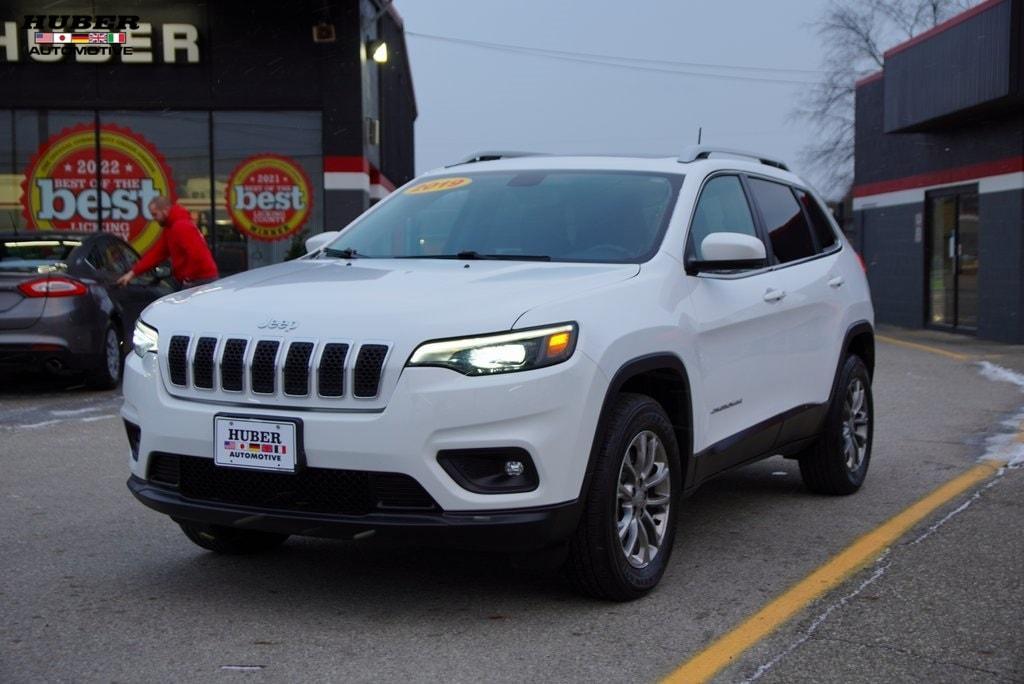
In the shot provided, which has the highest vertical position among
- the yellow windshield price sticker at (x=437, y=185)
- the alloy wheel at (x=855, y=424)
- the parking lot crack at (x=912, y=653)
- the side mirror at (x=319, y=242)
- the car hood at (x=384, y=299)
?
the yellow windshield price sticker at (x=437, y=185)

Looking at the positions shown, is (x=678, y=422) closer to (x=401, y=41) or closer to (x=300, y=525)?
(x=300, y=525)

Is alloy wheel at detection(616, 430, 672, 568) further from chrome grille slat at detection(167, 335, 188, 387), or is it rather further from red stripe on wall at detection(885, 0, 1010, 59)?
red stripe on wall at detection(885, 0, 1010, 59)

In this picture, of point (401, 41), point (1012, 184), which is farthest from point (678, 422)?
point (401, 41)

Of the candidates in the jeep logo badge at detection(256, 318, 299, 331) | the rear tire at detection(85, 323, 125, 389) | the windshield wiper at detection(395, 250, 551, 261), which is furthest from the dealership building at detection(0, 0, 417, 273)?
the jeep logo badge at detection(256, 318, 299, 331)

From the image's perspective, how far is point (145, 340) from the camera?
5012mm

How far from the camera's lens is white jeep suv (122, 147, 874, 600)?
14.4 ft

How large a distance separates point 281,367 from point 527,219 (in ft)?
5.68

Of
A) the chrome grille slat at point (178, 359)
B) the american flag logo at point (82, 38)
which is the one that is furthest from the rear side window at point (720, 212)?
the american flag logo at point (82, 38)

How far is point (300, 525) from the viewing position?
4.52m

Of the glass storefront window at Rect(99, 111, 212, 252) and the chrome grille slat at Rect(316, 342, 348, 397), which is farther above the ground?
the glass storefront window at Rect(99, 111, 212, 252)

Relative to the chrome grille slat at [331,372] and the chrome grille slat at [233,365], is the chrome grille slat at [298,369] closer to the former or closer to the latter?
the chrome grille slat at [331,372]

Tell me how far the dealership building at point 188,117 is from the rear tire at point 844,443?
15.3m

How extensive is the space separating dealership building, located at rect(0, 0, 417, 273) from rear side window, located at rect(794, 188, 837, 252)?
15052mm

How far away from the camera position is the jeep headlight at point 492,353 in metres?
4.39
